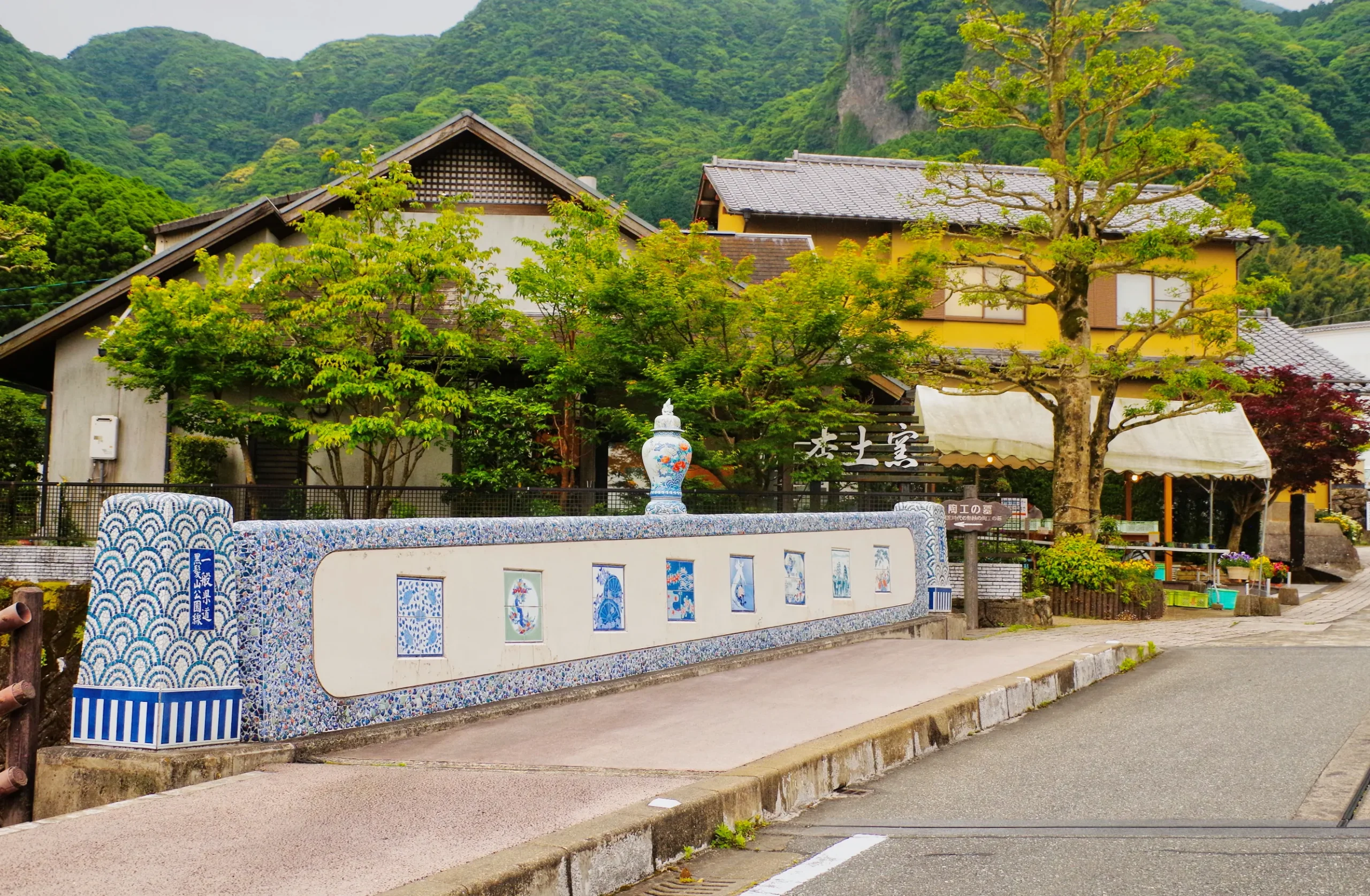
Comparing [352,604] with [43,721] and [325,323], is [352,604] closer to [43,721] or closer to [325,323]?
[43,721]

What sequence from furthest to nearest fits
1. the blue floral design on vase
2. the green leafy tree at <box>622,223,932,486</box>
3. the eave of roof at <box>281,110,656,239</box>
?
the eave of roof at <box>281,110,656,239</box>, the green leafy tree at <box>622,223,932,486</box>, the blue floral design on vase

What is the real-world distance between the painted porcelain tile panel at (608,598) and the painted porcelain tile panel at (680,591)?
1.82 feet

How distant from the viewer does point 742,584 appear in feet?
32.2

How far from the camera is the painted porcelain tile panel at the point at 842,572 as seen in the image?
11219mm

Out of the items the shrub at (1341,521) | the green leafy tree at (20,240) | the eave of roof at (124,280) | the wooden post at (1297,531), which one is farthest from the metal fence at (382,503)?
the shrub at (1341,521)

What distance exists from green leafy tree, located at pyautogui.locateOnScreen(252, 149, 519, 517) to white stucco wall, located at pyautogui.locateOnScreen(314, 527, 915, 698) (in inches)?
Answer: 248

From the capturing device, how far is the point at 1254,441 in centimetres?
1970

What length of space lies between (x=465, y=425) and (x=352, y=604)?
35.1 ft

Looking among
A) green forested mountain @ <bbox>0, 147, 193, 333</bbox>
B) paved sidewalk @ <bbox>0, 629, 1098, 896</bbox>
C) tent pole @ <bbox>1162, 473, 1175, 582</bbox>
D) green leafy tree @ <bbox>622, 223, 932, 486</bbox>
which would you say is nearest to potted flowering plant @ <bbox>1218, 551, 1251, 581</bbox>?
tent pole @ <bbox>1162, 473, 1175, 582</bbox>

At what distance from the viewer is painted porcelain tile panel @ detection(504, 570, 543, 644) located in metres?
7.32

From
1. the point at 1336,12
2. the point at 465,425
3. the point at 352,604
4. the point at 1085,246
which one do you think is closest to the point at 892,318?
the point at 1085,246

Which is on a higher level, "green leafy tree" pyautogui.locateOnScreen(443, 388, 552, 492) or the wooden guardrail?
"green leafy tree" pyautogui.locateOnScreen(443, 388, 552, 492)

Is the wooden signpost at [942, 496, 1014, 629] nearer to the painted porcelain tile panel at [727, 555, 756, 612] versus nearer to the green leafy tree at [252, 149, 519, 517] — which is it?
the painted porcelain tile panel at [727, 555, 756, 612]

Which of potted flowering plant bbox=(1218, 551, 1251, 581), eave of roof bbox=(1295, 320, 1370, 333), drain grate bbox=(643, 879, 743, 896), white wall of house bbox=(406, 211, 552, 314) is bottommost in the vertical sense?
drain grate bbox=(643, 879, 743, 896)
